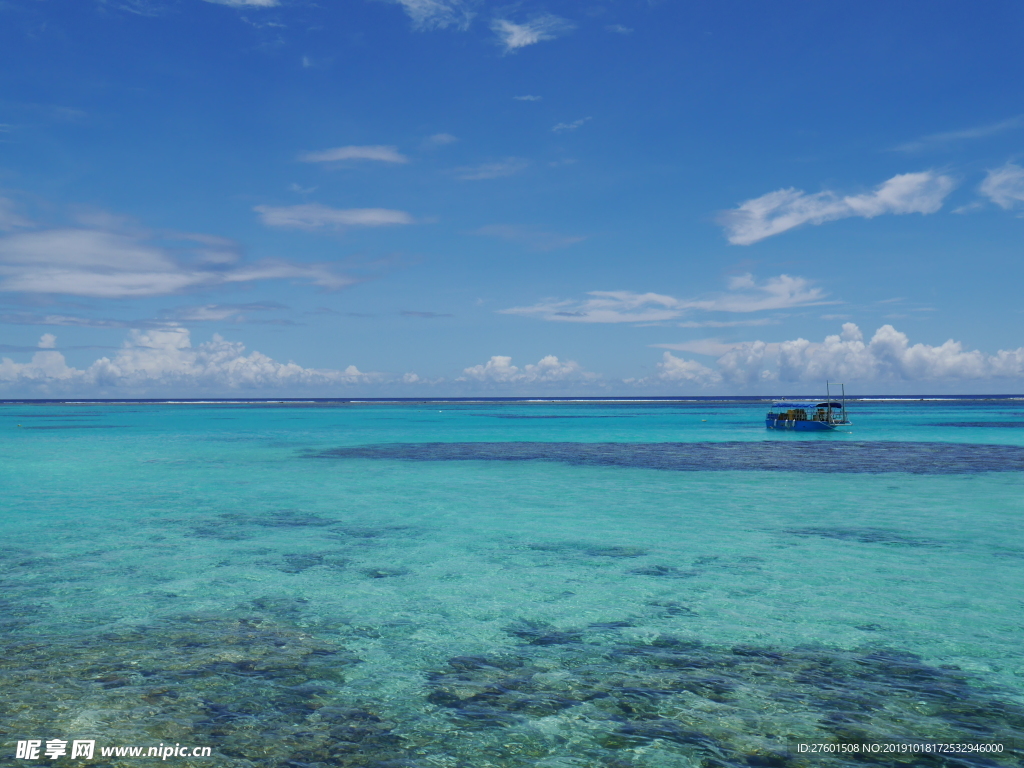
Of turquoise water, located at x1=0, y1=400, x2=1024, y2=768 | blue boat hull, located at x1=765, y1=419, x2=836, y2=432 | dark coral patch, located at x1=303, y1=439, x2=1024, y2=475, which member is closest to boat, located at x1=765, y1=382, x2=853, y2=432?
blue boat hull, located at x1=765, y1=419, x2=836, y2=432

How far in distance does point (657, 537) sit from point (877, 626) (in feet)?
22.6

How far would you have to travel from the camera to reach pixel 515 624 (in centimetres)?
980

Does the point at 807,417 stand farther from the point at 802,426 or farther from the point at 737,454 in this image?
the point at 737,454

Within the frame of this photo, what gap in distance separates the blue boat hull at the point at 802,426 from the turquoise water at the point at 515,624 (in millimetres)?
37897

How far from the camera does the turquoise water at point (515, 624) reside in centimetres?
640

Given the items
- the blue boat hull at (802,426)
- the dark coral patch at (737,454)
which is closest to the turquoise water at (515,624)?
the dark coral patch at (737,454)

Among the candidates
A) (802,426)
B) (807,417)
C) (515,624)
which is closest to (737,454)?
(802,426)

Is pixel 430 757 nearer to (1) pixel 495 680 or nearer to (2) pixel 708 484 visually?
(1) pixel 495 680

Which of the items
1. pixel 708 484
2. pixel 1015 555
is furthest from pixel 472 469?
pixel 1015 555

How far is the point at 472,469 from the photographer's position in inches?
1242

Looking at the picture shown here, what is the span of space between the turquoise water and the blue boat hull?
3790 cm

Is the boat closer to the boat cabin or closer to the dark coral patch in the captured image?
the boat cabin

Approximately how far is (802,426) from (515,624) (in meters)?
56.1

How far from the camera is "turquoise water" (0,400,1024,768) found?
21.0ft
